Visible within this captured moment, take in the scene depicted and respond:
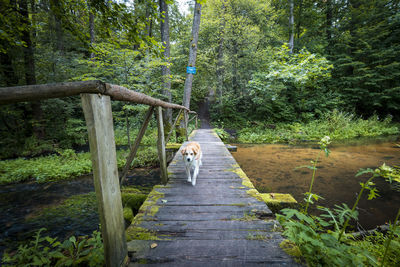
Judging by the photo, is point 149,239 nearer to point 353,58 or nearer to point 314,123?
point 314,123

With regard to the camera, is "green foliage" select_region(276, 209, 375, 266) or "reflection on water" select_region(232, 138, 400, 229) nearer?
"green foliage" select_region(276, 209, 375, 266)

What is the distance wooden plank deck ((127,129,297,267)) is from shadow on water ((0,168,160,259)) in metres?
1.94

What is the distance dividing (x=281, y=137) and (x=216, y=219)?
32.2 ft

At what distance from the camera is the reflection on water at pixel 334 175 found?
3333 millimetres

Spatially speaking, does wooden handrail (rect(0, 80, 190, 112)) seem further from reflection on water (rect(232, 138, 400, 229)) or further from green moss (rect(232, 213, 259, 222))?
reflection on water (rect(232, 138, 400, 229))

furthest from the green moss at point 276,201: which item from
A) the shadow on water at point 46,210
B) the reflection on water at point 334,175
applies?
the shadow on water at point 46,210

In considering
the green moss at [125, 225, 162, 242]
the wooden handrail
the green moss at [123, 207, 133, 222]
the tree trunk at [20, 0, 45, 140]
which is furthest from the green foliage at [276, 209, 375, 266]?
the tree trunk at [20, 0, 45, 140]

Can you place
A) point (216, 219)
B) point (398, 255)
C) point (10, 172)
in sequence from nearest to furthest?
A: point (398, 255)
point (216, 219)
point (10, 172)

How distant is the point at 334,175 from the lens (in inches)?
189

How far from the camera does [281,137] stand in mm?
10289

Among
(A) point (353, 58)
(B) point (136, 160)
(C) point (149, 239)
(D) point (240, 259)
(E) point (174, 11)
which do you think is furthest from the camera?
(E) point (174, 11)

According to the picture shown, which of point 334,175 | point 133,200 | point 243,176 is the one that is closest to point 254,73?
point 334,175

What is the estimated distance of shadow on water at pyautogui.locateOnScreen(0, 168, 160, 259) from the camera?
295 centimetres

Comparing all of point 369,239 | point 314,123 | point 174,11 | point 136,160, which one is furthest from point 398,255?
point 174,11
